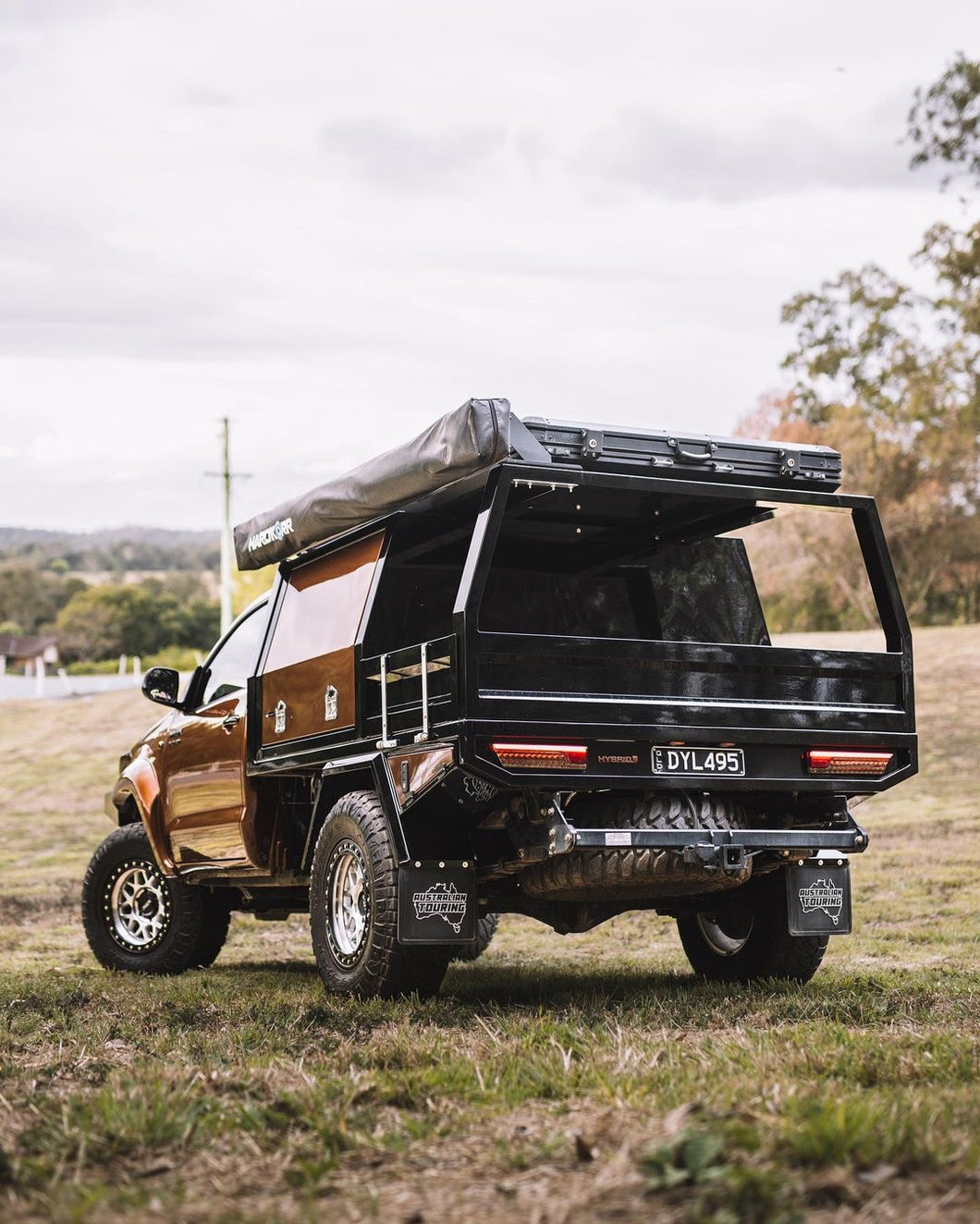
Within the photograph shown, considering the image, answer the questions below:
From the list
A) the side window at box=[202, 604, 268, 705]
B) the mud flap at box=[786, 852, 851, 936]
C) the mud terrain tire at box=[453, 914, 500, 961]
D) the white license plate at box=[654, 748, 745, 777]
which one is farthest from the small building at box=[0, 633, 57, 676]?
the white license plate at box=[654, 748, 745, 777]

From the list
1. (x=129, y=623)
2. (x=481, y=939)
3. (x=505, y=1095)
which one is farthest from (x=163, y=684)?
(x=129, y=623)

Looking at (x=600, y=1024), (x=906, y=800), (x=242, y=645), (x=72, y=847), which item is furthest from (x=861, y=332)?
(x=600, y=1024)

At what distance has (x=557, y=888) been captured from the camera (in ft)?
22.7

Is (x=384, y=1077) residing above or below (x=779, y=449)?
below

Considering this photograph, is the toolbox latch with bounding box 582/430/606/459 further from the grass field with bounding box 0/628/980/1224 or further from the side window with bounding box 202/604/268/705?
the side window with bounding box 202/604/268/705

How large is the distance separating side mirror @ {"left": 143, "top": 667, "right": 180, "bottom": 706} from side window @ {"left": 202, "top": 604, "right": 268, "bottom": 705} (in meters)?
0.19

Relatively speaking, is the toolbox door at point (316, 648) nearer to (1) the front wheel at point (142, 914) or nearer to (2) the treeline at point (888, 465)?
(1) the front wheel at point (142, 914)

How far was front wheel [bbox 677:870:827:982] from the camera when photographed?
7.51 m

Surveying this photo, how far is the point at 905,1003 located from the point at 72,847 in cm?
1403

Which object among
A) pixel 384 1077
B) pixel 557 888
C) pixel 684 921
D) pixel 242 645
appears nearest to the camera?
pixel 384 1077

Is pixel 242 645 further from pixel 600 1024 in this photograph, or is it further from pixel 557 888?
pixel 600 1024

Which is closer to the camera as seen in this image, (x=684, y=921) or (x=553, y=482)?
(x=553, y=482)

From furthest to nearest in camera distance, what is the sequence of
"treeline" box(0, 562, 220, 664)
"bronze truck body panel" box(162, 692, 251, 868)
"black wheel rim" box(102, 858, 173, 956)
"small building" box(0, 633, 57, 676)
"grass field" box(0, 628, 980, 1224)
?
"small building" box(0, 633, 57, 676), "treeline" box(0, 562, 220, 664), "black wheel rim" box(102, 858, 173, 956), "bronze truck body panel" box(162, 692, 251, 868), "grass field" box(0, 628, 980, 1224)

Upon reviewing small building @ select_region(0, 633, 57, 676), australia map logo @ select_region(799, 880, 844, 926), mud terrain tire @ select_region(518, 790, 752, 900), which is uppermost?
small building @ select_region(0, 633, 57, 676)
